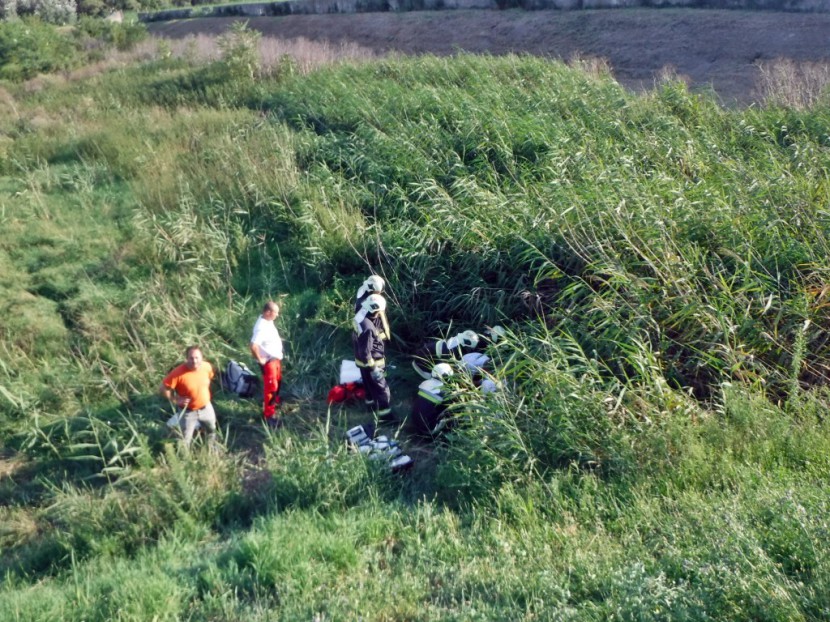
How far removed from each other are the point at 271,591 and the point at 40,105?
55.6ft

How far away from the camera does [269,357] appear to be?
7773 millimetres

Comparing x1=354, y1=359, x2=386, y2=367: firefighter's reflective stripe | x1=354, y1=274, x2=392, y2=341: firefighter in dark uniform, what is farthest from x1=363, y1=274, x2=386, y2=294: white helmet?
x1=354, y1=359, x2=386, y2=367: firefighter's reflective stripe

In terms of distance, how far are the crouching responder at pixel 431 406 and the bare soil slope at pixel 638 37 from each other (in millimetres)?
8945

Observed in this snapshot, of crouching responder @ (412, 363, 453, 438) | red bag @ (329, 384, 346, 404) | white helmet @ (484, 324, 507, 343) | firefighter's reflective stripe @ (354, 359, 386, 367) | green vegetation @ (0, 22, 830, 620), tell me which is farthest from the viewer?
red bag @ (329, 384, 346, 404)

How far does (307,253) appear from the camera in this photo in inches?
398

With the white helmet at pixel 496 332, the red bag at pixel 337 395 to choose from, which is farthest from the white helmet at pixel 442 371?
the red bag at pixel 337 395

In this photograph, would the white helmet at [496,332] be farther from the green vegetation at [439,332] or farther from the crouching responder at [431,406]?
the crouching responder at [431,406]

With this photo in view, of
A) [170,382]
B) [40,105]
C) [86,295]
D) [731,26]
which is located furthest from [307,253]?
[731,26]

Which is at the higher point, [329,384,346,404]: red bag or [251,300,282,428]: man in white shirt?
[251,300,282,428]: man in white shirt

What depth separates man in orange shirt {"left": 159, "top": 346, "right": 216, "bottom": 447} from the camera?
23.3ft

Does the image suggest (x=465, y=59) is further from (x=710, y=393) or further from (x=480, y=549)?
(x=480, y=549)

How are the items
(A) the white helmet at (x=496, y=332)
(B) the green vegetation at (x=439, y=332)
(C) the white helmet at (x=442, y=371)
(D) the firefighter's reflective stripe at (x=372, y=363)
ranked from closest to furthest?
(B) the green vegetation at (x=439, y=332)
(C) the white helmet at (x=442, y=371)
(A) the white helmet at (x=496, y=332)
(D) the firefighter's reflective stripe at (x=372, y=363)

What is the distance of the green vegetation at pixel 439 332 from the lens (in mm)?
4691

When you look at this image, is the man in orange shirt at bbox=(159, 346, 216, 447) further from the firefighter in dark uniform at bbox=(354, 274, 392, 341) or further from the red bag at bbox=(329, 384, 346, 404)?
the firefighter in dark uniform at bbox=(354, 274, 392, 341)
